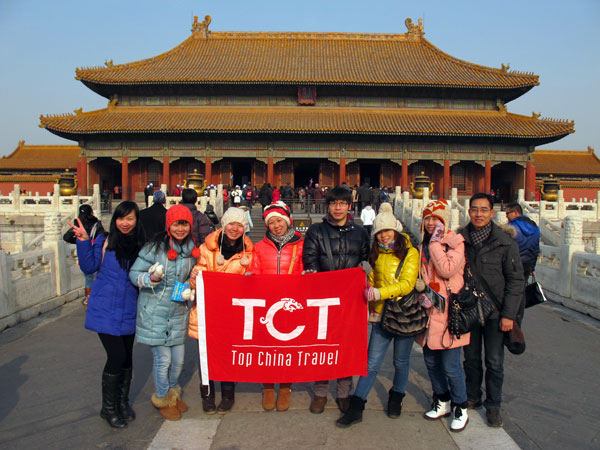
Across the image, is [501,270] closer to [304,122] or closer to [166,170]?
[304,122]

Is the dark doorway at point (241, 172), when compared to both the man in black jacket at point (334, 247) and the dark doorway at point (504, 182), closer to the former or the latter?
the dark doorway at point (504, 182)

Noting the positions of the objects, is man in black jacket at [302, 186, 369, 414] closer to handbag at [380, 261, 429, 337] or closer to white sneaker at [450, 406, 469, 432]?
handbag at [380, 261, 429, 337]

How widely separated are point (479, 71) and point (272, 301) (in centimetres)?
2781

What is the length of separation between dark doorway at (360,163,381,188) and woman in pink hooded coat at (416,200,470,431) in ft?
83.7

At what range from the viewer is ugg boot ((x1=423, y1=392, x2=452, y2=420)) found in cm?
369

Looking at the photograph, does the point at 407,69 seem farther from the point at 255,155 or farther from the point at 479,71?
the point at 255,155

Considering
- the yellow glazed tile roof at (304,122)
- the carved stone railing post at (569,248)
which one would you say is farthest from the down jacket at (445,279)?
the yellow glazed tile roof at (304,122)

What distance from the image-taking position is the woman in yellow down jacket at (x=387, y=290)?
348cm

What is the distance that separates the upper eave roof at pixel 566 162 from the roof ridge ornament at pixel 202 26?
77.7 ft

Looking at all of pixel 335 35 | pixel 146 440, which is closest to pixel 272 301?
pixel 146 440

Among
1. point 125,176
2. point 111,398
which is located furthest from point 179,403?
point 125,176

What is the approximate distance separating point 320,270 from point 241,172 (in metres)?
25.4

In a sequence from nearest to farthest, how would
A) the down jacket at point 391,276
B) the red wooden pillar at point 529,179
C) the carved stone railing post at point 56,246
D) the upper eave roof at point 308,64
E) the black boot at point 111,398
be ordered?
the down jacket at point 391,276
the black boot at point 111,398
the carved stone railing post at point 56,246
the upper eave roof at point 308,64
the red wooden pillar at point 529,179

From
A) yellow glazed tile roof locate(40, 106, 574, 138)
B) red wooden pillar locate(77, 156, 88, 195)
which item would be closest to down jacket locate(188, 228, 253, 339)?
yellow glazed tile roof locate(40, 106, 574, 138)
